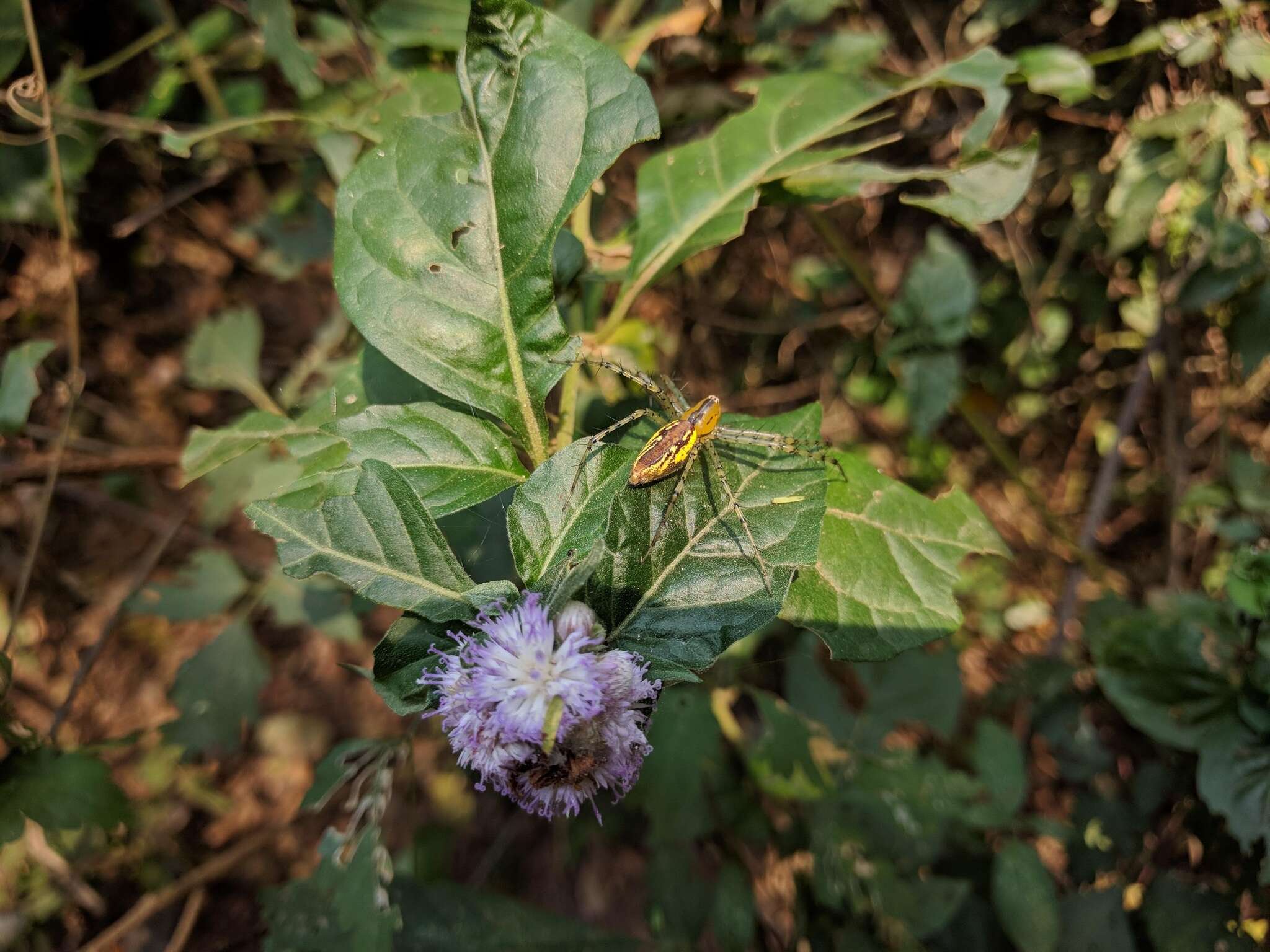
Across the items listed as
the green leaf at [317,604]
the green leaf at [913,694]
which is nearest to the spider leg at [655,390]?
the green leaf at [317,604]

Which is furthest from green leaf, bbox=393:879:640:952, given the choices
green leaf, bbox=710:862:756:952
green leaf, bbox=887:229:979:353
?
green leaf, bbox=887:229:979:353

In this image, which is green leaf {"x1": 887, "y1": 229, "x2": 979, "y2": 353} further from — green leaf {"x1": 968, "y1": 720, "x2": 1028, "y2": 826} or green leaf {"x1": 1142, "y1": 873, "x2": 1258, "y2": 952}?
green leaf {"x1": 1142, "y1": 873, "x2": 1258, "y2": 952}

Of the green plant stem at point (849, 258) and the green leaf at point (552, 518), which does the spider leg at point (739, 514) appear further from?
the green plant stem at point (849, 258)

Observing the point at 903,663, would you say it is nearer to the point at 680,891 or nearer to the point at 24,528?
the point at 680,891

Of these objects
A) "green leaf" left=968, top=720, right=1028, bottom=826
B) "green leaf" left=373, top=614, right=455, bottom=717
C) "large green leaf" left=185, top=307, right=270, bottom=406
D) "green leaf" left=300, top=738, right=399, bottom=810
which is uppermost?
"green leaf" left=373, top=614, right=455, bottom=717

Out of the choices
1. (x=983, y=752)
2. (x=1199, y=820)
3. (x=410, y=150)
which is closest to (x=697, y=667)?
(x=410, y=150)
